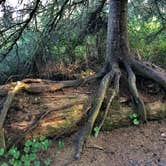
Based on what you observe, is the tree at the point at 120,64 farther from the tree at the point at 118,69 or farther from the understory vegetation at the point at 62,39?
the understory vegetation at the point at 62,39

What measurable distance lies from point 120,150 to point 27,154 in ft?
3.67

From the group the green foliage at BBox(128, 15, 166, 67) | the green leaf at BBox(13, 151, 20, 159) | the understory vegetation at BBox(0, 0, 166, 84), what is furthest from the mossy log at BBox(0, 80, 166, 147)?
the green foliage at BBox(128, 15, 166, 67)

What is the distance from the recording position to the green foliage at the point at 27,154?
3947mm

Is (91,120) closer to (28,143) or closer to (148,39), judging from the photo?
(28,143)

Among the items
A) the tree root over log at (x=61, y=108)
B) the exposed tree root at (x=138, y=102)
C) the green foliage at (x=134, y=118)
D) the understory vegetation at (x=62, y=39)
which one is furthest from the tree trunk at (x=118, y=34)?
the understory vegetation at (x=62, y=39)

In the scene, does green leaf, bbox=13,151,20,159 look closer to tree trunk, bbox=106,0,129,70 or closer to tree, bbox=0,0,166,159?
tree, bbox=0,0,166,159

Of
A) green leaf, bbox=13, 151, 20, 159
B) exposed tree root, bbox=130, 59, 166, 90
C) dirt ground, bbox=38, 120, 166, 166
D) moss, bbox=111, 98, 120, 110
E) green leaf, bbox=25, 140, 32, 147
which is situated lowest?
dirt ground, bbox=38, 120, 166, 166

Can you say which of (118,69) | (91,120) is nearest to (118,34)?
(118,69)

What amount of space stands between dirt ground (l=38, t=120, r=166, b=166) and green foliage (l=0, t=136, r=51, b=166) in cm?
10

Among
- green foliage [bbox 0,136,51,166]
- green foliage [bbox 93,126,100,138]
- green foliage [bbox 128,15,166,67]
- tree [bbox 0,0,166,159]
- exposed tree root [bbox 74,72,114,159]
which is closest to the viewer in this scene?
green foliage [bbox 0,136,51,166]

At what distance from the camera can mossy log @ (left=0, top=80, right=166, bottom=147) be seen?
4285mm

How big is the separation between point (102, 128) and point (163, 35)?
4391mm

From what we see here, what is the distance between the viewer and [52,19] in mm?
6547

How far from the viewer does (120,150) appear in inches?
168
